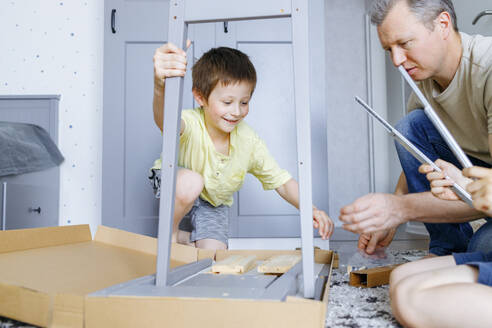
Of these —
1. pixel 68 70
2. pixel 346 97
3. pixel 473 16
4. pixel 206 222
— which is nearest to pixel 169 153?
pixel 206 222

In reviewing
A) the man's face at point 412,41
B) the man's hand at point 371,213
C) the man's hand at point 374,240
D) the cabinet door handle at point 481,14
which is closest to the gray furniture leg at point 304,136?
the man's hand at point 371,213

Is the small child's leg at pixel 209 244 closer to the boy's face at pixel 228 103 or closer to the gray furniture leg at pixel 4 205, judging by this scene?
the boy's face at pixel 228 103

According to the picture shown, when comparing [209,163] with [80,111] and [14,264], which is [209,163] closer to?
[14,264]

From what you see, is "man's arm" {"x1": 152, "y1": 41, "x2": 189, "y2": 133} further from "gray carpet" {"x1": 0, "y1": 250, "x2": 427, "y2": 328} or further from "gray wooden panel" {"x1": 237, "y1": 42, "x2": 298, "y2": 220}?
"gray wooden panel" {"x1": 237, "y1": 42, "x2": 298, "y2": 220}

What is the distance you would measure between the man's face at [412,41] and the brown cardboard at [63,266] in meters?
0.61

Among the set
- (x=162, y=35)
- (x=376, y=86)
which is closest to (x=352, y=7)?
(x=376, y=86)

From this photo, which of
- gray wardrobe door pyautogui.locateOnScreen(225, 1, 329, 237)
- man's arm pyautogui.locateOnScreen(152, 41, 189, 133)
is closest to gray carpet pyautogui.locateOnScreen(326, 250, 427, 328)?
man's arm pyautogui.locateOnScreen(152, 41, 189, 133)

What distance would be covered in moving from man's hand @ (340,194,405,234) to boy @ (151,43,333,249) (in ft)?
1.39

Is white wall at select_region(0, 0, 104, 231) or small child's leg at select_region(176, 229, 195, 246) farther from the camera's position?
white wall at select_region(0, 0, 104, 231)

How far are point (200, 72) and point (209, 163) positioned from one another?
293 mm

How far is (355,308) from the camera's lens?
26.7 inches

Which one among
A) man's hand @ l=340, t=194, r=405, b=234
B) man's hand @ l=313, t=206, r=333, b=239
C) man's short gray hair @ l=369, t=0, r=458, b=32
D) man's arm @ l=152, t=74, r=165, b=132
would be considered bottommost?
man's hand @ l=313, t=206, r=333, b=239

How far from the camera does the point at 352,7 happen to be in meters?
2.60

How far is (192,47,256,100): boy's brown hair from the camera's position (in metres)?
1.23
